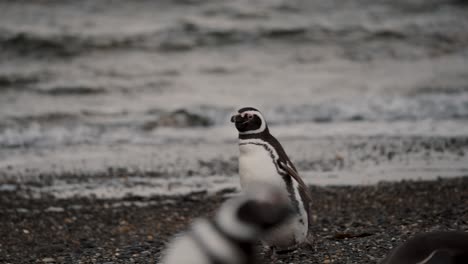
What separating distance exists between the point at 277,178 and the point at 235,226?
2.54 m

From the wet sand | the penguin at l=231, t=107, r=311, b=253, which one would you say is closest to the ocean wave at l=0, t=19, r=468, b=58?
the wet sand

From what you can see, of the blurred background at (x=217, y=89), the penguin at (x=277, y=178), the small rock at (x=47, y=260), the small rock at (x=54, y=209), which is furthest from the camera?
the blurred background at (x=217, y=89)

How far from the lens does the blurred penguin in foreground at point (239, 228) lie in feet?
10.4

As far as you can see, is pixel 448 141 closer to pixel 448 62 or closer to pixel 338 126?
pixel 338 126

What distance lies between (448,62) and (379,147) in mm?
7485

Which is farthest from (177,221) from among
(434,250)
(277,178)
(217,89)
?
(217,89)

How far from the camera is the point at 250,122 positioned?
234 inches

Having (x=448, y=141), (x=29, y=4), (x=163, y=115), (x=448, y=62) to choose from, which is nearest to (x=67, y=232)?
(x=448, y=141)

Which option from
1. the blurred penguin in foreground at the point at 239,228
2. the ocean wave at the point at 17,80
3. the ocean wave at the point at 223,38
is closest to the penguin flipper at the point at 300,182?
the blurred penguin in foreground at the point at 239,228

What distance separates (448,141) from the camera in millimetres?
9969

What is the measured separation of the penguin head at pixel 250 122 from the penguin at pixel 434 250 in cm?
212

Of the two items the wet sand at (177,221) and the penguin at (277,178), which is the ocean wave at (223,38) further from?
the penguin at (277,178)

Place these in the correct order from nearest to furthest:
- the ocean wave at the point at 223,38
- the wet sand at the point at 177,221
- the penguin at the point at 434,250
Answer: the penguin at the point at 434,250
the wet sand at the point at 177,221
the ocean wave at the point at 223,38

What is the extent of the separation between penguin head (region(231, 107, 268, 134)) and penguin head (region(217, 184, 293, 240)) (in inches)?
107
